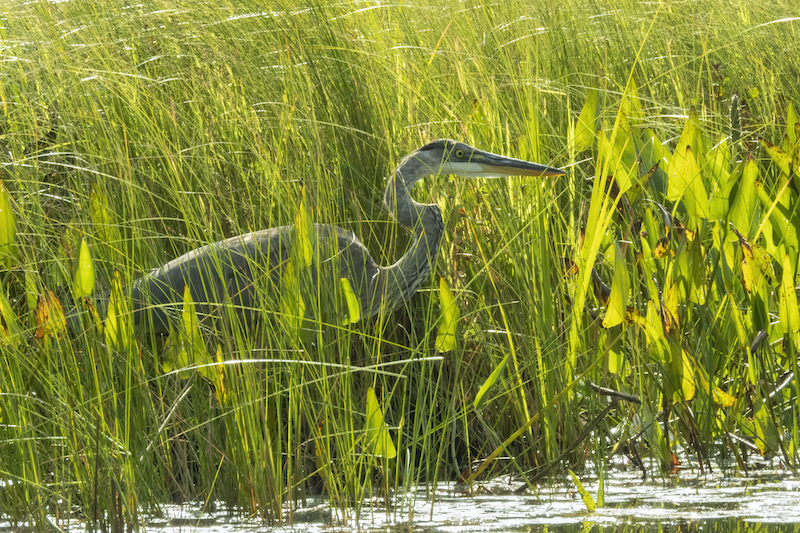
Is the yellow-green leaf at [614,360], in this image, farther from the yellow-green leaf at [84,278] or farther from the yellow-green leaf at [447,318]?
the yellow-green leaf at [84,278]

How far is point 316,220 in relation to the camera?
2.31 m

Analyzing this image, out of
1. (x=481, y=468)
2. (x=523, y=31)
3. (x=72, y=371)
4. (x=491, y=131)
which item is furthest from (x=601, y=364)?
(x=523, y=31)

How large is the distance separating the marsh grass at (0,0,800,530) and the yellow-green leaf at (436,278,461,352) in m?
0.04

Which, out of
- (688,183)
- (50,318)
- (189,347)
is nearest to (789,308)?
(688,183)

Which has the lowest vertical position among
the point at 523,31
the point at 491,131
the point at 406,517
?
the point at 406,517

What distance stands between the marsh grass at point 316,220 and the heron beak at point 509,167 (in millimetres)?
51

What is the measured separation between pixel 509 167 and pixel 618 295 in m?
0.79

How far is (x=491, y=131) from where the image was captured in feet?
9.99

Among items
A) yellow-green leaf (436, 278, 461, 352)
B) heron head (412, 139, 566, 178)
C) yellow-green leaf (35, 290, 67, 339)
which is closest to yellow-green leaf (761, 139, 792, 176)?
heron head (412, 139, 566, 178)

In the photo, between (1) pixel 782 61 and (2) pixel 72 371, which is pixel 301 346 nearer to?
(2) pixel 72 371

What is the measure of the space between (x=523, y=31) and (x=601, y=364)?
2126 mm

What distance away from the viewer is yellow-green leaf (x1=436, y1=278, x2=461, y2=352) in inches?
82.1

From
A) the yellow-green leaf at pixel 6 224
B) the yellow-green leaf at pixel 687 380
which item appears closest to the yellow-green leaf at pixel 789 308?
the yellow-green leaf at pixel 687 380

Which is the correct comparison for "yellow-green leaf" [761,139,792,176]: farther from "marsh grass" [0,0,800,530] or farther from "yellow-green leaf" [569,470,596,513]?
"yellow-green leaf" [569,470,596,513]
